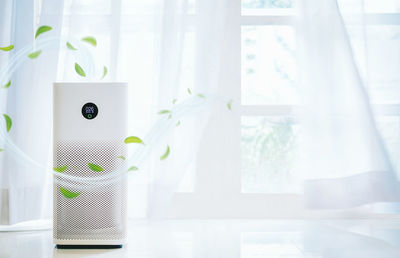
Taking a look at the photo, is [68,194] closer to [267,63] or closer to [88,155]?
[88,155]

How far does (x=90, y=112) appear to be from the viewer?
3.89ft

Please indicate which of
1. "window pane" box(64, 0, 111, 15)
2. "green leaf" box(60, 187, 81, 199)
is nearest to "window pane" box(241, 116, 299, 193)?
"window pane" box(64, 0, 111, 15)

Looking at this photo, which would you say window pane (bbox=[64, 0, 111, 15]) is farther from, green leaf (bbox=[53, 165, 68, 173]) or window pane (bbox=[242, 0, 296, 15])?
green leaf (bbox=[53, 165, 68, 173])

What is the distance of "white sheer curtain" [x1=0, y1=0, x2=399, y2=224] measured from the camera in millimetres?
1556

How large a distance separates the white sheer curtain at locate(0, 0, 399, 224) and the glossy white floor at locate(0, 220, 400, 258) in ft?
0.30

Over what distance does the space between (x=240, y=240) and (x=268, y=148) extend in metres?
0.50

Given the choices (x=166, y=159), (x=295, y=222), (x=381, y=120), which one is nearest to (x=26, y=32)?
(x=166, y=159)

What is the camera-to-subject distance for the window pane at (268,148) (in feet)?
5.70

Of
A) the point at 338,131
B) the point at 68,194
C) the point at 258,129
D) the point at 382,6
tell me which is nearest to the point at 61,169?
the point at 68,194

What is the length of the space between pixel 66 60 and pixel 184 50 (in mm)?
398

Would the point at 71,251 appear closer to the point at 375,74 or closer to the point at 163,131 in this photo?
the point at 163,131

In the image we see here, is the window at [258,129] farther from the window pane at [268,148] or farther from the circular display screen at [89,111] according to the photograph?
the circular display screen at [89,111]

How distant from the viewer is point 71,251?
120cm

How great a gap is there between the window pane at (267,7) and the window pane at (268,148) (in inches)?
15.5
